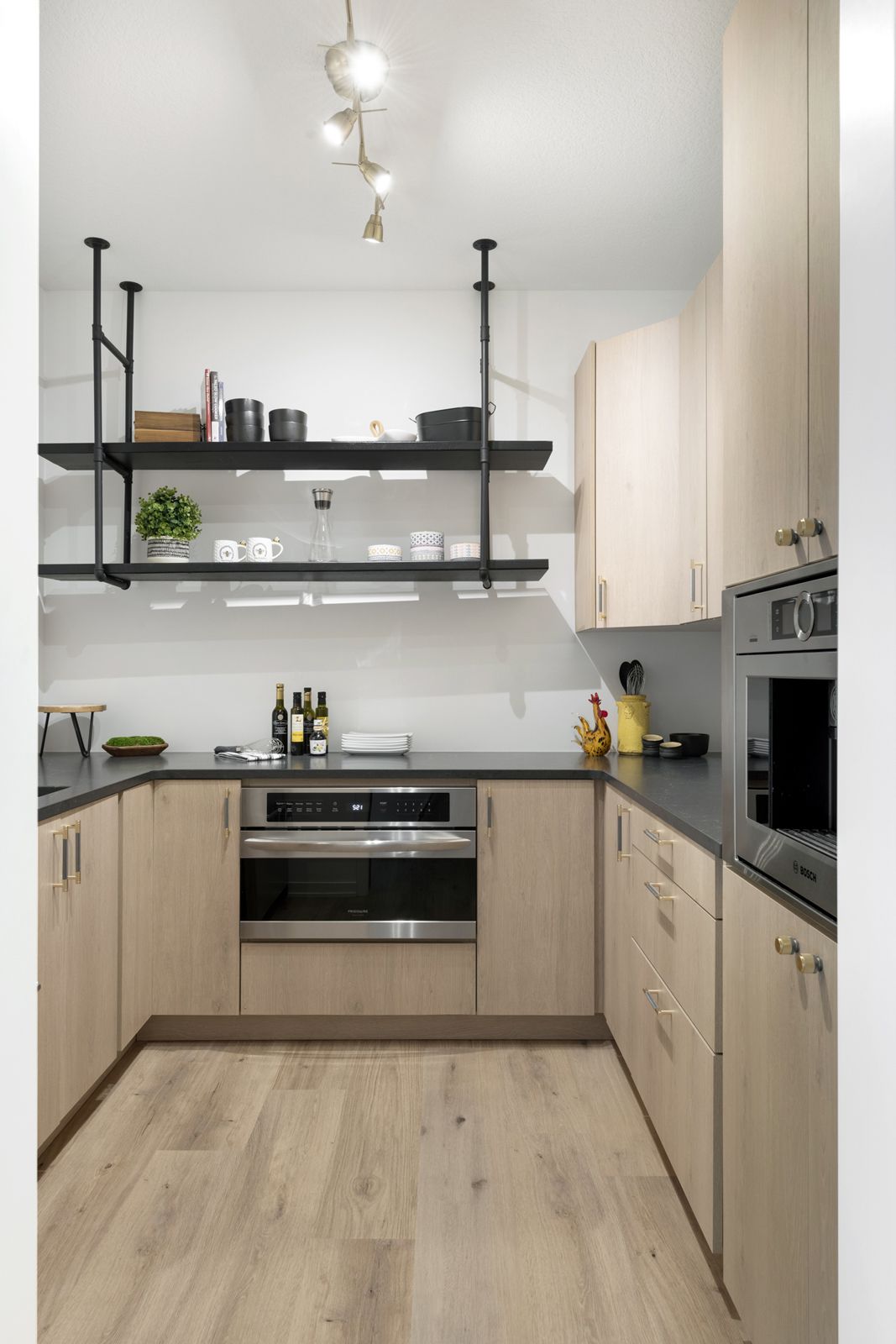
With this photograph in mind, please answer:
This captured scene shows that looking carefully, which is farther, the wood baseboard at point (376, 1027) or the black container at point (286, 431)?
the black container at point (286, 431)

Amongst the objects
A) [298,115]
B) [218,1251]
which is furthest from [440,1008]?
[298,115]

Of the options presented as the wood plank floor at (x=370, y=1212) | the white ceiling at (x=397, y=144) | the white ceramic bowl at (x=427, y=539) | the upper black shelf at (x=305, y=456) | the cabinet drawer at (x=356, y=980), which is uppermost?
the white ceiling at (x=397, y=144)

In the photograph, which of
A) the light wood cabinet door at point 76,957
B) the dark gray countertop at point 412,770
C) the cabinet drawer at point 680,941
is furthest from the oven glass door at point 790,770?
the light wood cabinet door at point 76,957

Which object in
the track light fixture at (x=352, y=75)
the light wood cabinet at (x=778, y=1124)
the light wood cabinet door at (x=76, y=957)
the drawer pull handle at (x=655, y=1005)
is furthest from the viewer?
the light wood cabinet door at (x=76, y=957)

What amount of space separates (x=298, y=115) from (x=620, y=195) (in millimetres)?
1055

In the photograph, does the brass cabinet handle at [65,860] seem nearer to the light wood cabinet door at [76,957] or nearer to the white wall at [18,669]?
the light wood cabinet door at [76,957]

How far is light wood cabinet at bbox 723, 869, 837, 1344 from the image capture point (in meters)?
1.17

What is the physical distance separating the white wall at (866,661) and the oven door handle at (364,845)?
2.12 meters

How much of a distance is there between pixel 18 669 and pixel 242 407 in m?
2.61

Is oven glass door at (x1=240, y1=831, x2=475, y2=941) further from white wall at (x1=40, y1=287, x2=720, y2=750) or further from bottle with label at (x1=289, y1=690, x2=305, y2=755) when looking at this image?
white wall at (x1=40, y1=287, x2=720, y2=750)

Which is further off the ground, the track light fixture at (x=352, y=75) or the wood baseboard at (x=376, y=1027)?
the track light fixture at (x=352, y=75)

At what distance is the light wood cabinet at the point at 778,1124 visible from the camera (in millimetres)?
Result: 1169

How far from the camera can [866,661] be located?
766mm

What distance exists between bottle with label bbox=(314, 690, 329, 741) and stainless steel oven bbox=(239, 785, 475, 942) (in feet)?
1.47
